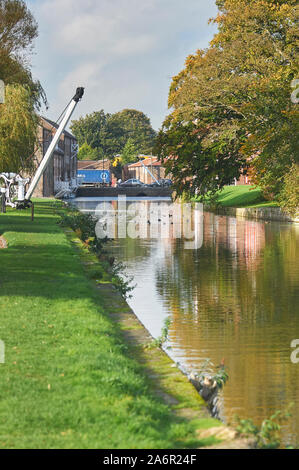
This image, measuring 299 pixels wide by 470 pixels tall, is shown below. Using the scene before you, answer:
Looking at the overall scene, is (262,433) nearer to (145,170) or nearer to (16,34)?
(16,34)

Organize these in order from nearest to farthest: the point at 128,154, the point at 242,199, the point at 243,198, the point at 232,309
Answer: the point at 232,309 < the point at 242,199 < the point at 243,198 < the point at 128,154

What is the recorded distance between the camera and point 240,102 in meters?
53.2

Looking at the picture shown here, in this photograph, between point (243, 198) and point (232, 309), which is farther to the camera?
point (243, 198)

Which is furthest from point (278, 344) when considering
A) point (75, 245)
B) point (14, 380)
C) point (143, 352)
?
point (75, 245)

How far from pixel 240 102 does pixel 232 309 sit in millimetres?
39129

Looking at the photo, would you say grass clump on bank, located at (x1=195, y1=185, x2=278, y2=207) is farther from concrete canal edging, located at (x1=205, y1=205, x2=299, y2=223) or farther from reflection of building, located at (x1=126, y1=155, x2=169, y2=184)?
reflection of building, located at (x1=126, y1=155, x2=169, y2=184)

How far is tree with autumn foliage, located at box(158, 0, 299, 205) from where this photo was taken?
47.5 m

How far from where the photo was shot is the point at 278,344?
484 inches

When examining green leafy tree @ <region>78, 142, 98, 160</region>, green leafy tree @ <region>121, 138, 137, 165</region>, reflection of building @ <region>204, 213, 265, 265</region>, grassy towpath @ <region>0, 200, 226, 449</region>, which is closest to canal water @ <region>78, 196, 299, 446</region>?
reflection of building @ <region>204, 213, 265, 265</region>

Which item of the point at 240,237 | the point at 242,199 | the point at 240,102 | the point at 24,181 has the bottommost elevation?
the point at 240,237

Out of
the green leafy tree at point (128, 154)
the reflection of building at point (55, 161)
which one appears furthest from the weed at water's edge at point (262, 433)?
the green leafy tree at point (128, 154)

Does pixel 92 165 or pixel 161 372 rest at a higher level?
pixel 92 165

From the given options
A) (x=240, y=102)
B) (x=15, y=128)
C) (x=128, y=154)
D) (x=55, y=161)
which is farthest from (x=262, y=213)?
(x=128, y=154)
